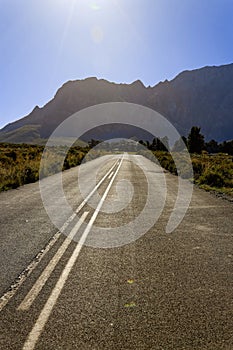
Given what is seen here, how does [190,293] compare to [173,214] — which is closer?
[190,293]

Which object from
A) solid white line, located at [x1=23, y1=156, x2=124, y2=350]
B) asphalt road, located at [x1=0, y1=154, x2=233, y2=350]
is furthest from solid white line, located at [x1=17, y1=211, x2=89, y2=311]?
solid white line, located at [x1=23, y1=156, x2=124, y2=350]

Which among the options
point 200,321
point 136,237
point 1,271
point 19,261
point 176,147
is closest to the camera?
point 200,321

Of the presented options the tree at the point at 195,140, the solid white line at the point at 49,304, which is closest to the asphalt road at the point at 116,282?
the solid white line at the point at 49,304

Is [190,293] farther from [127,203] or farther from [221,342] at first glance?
[127,203]

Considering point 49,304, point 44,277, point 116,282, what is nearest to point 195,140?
point 116,282

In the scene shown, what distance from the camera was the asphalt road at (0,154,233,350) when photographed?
3389mm

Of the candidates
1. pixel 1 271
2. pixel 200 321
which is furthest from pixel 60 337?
pixel 1 271

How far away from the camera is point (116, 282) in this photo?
15.8ft

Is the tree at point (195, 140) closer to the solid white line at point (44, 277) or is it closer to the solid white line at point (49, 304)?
the solid white line at point (44, 277)

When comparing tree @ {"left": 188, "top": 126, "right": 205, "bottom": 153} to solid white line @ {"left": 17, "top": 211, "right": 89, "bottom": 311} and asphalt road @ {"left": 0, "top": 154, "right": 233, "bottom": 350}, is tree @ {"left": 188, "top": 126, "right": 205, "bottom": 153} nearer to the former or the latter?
asphalt road @ {"left": 0, "top": 154, "right": 233, "bottom": 350}

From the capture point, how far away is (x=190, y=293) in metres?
4.43

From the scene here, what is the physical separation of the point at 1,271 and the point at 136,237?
311 cm

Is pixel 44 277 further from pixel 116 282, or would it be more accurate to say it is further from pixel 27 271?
pixel 116 282

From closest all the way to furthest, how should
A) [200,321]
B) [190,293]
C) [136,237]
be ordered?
[200,321], [190,293], [136,237]
